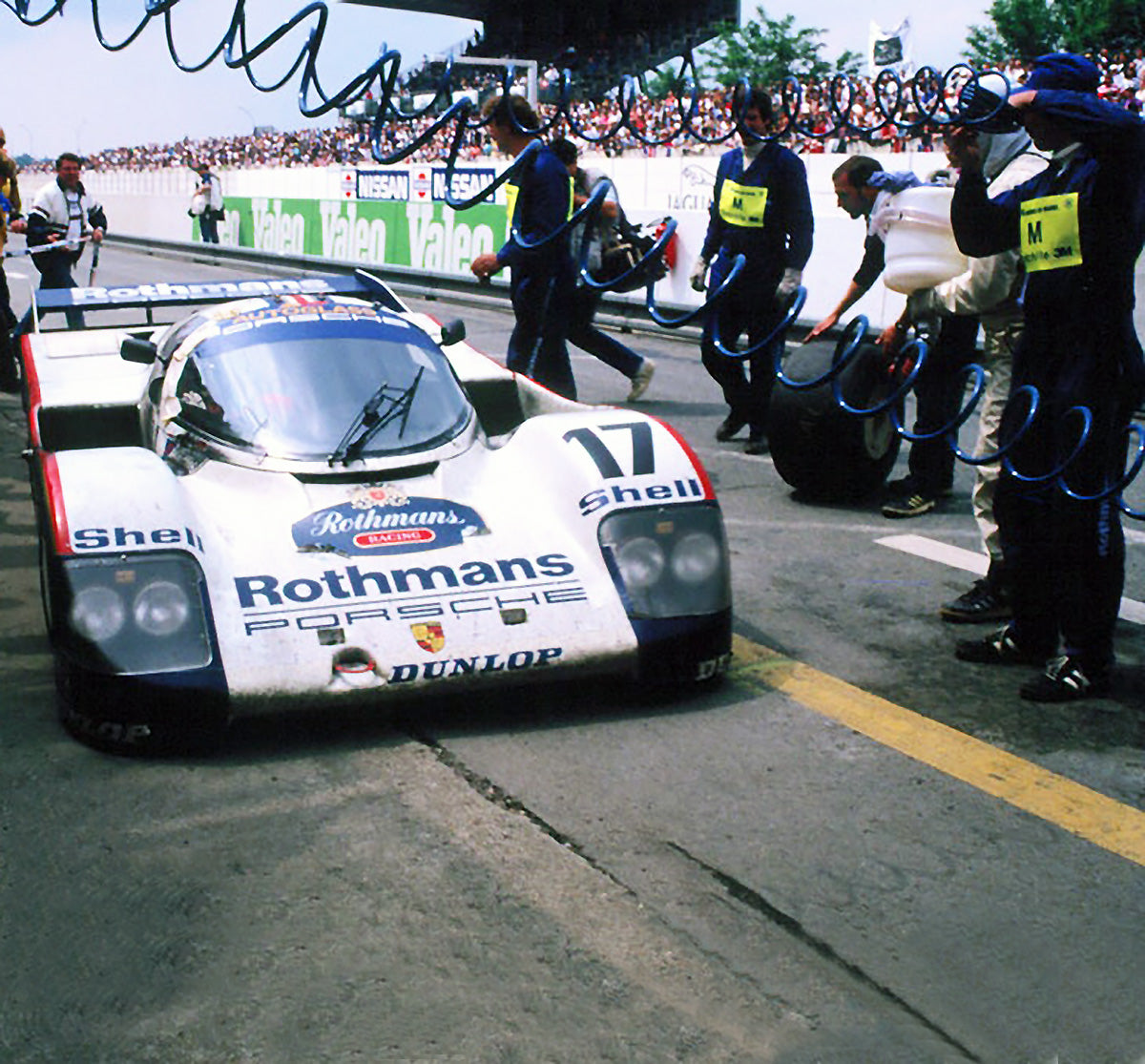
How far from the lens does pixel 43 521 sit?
4.71 meters

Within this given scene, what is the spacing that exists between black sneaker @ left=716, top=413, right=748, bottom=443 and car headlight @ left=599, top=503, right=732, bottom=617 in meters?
4.31

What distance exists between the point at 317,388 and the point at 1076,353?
2.48 meters

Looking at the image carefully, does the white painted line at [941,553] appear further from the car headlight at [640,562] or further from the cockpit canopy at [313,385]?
the cockpit canopy at [313,385]

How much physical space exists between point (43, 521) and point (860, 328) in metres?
3.09

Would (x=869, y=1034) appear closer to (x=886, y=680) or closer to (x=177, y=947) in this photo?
(x=177, y=947)

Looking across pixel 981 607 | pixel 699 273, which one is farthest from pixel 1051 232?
pixel 699 273

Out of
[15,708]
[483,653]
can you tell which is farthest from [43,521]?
[483,653]

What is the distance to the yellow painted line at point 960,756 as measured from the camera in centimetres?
391

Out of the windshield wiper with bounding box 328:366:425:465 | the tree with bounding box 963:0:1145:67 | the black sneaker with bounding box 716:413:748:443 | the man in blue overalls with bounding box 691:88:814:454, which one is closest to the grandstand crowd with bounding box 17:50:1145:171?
the man in blue overalls with bounding box 691:88:814:454

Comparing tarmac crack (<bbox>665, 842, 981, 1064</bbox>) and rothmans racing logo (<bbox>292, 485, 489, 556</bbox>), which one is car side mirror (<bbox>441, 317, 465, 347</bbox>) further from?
tarmac crack (<bbox>665, 842, 981, 1064</bbox>)

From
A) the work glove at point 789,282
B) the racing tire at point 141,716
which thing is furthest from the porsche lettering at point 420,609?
the work glove at point 789,282

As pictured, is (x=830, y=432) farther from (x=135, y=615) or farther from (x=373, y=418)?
(x=135, y=615)

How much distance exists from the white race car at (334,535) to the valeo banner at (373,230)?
1351cm

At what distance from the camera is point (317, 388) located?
5.35 metres
